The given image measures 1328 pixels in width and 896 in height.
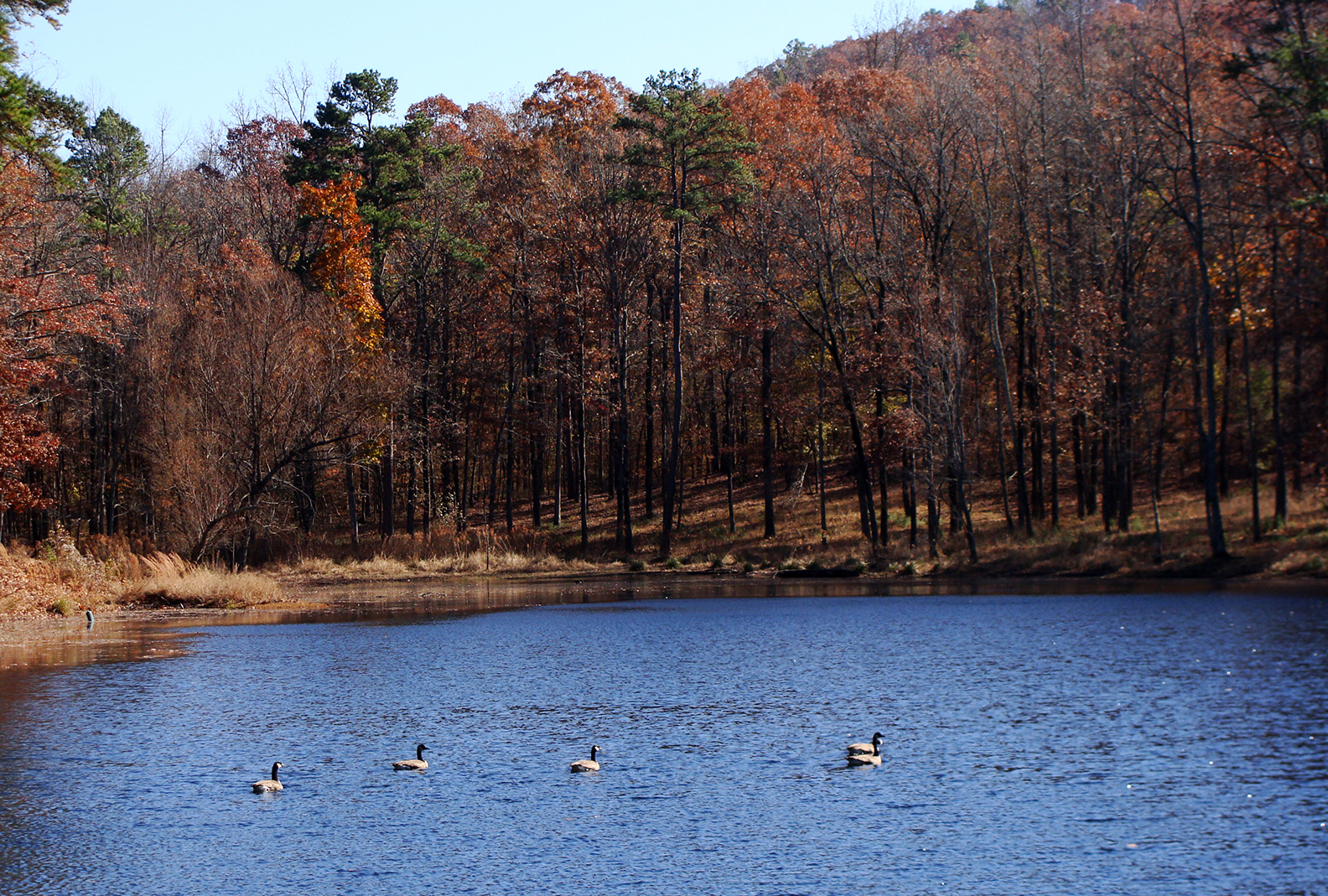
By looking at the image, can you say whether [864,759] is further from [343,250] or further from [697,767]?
[343,250]

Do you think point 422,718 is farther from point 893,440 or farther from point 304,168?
point 304,168

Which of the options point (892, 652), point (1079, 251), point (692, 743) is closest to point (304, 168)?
point (1079, 251)

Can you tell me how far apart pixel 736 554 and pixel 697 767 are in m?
37.4

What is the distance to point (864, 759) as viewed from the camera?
16594 mm

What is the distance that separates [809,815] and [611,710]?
759 centimetres

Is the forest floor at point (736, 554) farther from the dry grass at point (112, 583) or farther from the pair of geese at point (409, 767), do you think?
the pair of geese at point (409, 767)

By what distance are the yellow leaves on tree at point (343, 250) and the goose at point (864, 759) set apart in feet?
147

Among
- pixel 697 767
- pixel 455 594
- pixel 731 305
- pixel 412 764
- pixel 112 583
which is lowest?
pixel 697 767

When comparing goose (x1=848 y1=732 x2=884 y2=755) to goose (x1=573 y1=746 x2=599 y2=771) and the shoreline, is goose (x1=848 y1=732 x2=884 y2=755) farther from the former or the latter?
the shoreline

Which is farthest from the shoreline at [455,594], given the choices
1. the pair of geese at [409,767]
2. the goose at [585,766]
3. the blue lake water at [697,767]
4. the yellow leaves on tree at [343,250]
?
the goose at [585,766]

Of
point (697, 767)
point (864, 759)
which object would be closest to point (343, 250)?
point (697, 767)

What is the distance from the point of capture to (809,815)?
14508 mm

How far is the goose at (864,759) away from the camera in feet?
54.3

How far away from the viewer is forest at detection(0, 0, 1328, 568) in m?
42.7
